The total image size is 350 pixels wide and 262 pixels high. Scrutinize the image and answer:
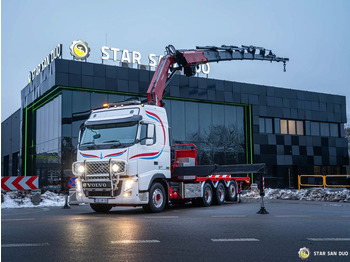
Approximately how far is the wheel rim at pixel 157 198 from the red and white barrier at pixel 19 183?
5.45 m

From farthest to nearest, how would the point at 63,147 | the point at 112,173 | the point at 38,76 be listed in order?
the point at 38,76 → the point at 63,147 → the point at 112,173

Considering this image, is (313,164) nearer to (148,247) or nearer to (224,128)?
(224,128)

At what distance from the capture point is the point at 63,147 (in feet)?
108

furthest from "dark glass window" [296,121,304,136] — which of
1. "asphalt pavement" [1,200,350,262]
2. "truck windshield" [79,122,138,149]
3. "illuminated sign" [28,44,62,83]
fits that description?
"asphalt pavement" [1,200,350,262]

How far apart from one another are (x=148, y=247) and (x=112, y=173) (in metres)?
6.86

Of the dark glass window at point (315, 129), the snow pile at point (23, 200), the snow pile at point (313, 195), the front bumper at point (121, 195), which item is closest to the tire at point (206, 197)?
the front bumper at point (121, 195)

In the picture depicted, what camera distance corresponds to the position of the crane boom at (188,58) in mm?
19375

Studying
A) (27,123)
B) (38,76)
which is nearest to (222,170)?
(38,76)

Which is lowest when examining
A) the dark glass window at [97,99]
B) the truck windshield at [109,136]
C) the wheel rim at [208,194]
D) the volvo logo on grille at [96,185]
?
the wheel rim at [208,194]

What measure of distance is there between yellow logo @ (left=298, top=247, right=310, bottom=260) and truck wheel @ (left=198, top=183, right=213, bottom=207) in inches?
437

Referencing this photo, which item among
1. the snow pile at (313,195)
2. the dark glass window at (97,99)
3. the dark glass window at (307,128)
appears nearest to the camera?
the snow pile at (313,195)

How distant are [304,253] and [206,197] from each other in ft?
38.4

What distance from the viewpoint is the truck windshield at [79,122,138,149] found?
14508 mm

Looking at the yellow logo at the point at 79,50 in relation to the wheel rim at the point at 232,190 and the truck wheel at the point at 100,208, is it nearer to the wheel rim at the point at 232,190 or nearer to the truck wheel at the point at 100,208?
the wheel rim at the point at 232,190
